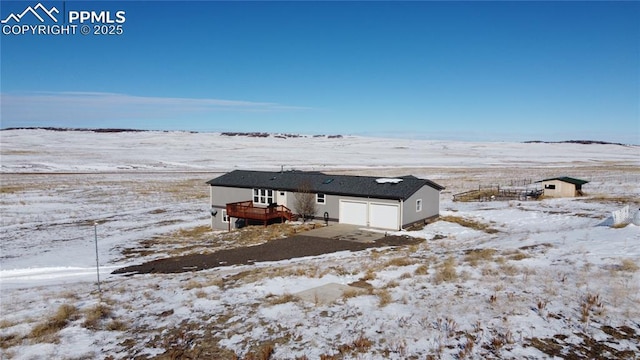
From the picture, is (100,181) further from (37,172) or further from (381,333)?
(381,333)

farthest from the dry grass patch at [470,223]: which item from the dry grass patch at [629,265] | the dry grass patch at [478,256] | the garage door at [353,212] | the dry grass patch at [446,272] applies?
the dry grass patch at [629,265]

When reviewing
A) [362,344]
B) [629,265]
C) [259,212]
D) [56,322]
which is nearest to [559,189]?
[259,212]

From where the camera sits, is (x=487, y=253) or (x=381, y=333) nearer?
(x=381, y=333)

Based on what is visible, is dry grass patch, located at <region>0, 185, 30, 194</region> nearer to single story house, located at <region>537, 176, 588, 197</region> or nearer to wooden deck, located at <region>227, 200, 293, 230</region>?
wooden deck, located at <region>227, 200, 293, 230</region>

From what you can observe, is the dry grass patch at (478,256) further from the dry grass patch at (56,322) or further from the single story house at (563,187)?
the single story house at (563,187)

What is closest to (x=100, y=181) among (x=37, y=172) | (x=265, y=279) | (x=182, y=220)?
(x=37, y=172)

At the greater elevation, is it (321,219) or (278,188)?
(278,188)

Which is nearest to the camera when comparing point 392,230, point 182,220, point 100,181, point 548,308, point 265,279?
point 548,308

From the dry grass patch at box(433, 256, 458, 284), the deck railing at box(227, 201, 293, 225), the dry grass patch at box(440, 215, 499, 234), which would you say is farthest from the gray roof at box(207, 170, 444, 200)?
the dry grass patch at box(433, 256, 458, 284)
